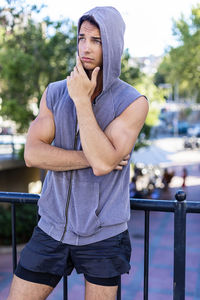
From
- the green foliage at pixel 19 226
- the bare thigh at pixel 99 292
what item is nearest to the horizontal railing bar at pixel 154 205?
the bare thigh at pixel 99 292

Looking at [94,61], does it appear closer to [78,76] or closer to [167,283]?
[78,76]

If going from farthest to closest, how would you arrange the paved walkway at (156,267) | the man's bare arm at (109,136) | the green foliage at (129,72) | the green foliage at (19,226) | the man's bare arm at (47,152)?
1. the green foliage at (19,226)
2. the green foliage at (129,72)
3. the paved walkway at (156,267)
4. the man's bare arm at (47,152)
5. the man's bare arm at (109,136)

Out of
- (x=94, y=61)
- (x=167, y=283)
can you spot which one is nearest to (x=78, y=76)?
(x=94, y=61)

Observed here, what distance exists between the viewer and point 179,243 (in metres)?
2.01

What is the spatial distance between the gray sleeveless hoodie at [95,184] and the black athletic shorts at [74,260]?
4 centimetres

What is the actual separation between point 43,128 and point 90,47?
0.44 meters

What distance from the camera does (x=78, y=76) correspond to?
1686 mm

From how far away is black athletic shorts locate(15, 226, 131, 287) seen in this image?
1.71m

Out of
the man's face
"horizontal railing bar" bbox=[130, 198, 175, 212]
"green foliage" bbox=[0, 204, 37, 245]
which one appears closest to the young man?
the man's face

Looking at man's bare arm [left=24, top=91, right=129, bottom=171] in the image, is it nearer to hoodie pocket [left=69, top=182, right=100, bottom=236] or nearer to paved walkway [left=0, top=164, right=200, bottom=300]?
hoodie pocket [left=69, top=182, right=100, bottom=236]

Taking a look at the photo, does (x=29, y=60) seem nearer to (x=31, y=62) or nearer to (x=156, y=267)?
(x=31, y=62)

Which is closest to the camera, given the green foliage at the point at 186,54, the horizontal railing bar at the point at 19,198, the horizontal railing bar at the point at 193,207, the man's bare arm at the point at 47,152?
the man's bare arm at the point at 47,152

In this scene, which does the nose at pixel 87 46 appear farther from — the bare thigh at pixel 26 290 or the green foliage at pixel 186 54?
the green foliage at pixel 186 54

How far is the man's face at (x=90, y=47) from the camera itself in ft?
5.63
